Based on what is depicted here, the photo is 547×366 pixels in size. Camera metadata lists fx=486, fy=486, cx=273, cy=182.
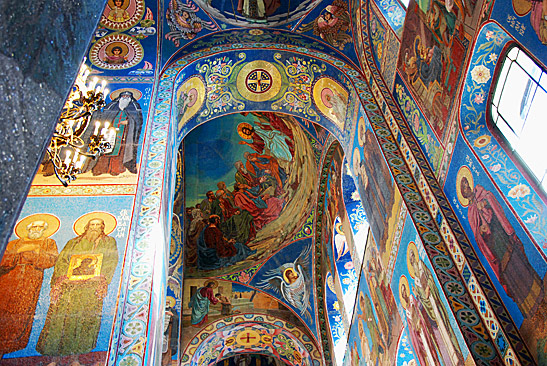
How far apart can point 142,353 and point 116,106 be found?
13.6 feet

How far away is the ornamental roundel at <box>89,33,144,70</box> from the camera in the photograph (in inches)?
330

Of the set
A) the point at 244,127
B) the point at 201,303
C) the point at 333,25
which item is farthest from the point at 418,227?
the point at 201,303

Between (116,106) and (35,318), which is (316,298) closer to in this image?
(116,106)

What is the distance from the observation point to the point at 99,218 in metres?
6.04

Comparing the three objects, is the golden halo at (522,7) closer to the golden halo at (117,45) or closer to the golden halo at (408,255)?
the golden halo at (408,255)

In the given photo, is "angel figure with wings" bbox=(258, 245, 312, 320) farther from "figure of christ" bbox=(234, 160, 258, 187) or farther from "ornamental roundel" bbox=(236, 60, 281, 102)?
"ornamental roundel" bbox=(236, 60, 281, 102)

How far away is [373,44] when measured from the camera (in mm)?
8703

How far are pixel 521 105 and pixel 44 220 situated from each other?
5.71 m

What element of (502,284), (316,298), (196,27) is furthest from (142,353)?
(316,298)

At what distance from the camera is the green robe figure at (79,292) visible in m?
4.91

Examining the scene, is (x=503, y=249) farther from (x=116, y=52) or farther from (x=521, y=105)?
(x=116, y=52)

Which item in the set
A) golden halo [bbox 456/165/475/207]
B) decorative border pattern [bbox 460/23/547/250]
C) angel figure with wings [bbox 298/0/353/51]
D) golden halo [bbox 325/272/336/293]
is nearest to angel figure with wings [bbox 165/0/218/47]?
angel figure with wings [bbox 298/0/353/51]

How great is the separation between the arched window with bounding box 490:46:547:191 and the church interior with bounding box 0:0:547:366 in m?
0.02

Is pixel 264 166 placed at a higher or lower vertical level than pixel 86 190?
higher
